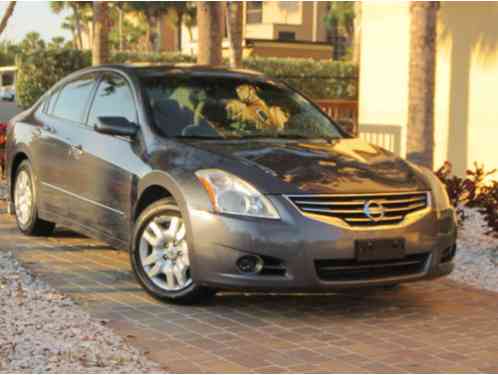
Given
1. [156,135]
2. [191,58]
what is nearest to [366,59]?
[156,135]

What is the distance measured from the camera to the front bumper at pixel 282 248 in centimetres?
582

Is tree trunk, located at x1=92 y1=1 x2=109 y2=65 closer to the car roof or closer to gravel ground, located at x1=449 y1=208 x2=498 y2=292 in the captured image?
gravel ground, located at x1=449 y1=208 x2=498 y2=292

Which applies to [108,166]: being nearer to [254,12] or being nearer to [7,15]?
[7,15]

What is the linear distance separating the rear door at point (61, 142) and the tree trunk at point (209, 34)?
468 centimetres


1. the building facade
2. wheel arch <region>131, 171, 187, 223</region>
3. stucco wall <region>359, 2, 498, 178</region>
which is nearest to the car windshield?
wheel arch <region>131, 171, 187, 223</region>

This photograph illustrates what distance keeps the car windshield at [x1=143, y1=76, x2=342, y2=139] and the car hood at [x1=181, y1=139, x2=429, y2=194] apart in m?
0.29

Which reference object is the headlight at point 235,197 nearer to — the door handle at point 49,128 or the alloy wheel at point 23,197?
the door handle at point 49,128

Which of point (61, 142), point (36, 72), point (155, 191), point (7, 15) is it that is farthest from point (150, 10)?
point (155, 191)

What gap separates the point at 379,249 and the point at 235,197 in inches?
38.0

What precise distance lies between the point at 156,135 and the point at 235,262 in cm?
134

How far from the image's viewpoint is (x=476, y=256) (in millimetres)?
8508

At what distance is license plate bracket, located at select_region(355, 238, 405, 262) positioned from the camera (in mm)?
5924

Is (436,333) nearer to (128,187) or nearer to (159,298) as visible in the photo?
(159,298)

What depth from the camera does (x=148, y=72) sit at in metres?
7.44
